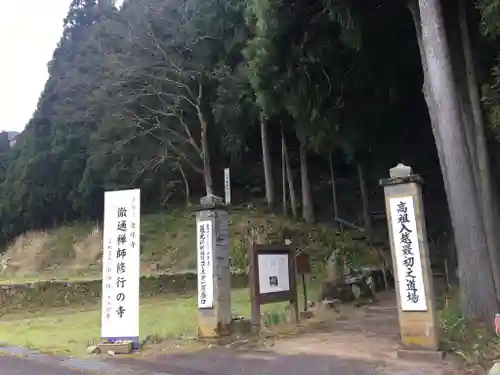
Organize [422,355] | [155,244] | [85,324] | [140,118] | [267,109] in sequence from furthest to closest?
1. [140,118]
2. [155,244]
3. [267,109]
4. [85,324]
5. [422,355]

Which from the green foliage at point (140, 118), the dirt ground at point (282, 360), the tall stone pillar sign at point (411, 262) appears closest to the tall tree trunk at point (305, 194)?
the green foliage at point (140, 118)

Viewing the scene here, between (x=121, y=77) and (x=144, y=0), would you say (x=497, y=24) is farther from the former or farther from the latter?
(x=144, y=0)

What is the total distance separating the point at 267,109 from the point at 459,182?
5.20m

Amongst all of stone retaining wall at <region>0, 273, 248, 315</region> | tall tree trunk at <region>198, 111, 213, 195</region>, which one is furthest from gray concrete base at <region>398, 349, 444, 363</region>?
tall tree trunk at <region>198, 111, 213, 195</region>

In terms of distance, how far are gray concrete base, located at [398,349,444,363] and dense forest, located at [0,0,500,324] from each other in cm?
139

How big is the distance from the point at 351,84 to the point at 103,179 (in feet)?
44.8

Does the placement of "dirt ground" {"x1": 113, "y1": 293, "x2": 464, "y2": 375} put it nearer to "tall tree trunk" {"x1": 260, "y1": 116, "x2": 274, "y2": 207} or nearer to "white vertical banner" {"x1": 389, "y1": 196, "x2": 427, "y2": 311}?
"white vertical banner" {"x1": 389, "y1": 196, "x2": 427, "y2": 311}

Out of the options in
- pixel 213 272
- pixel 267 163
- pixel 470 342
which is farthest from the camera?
pixel 267 163

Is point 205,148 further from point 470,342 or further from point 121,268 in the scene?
point 470,342

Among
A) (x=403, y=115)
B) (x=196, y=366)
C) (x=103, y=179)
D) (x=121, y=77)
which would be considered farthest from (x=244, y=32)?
(x=196, y=366)

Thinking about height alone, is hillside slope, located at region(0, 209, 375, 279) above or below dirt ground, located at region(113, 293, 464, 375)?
above

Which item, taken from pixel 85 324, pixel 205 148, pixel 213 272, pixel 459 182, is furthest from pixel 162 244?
pixel 459 182

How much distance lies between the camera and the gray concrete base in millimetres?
4887

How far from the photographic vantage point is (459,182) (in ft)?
Result: 20.5
